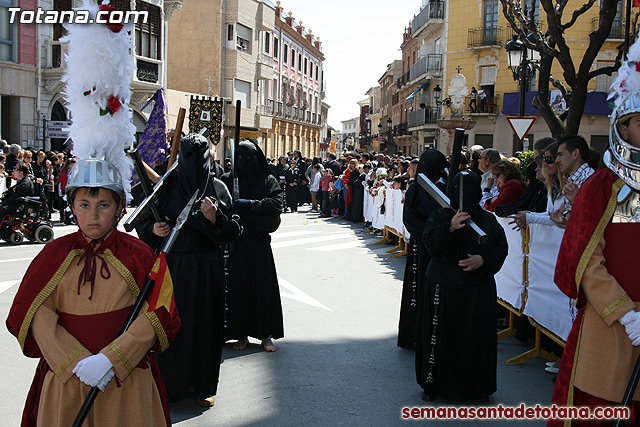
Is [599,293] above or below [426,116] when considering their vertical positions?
below

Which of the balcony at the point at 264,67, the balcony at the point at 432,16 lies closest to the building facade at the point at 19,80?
the balcony at the point at 264,67

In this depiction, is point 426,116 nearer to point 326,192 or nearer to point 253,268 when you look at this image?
point 326,192

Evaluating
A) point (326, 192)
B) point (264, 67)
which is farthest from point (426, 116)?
point (326, 192)

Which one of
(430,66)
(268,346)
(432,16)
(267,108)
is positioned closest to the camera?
(268,346)

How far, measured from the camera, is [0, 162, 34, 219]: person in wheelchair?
481 inches

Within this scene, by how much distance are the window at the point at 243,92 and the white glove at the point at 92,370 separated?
124ft

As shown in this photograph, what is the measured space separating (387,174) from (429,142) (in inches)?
1162

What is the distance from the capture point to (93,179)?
2.88 metres

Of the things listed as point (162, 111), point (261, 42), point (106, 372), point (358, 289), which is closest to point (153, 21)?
point (261, 42)

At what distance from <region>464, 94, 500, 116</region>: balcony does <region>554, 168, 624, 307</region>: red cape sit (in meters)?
34.5

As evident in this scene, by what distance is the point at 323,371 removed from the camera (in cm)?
565

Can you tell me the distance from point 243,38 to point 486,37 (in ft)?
48.9

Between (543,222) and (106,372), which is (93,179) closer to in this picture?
(106,372)

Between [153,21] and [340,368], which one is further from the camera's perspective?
[153,21]
